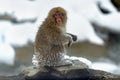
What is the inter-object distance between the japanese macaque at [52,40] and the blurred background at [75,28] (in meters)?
2.47

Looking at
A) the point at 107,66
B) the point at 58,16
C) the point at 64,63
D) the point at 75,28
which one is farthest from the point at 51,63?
the point at 75,28

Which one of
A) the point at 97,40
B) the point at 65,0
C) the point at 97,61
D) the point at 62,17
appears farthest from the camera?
the point at 65,0

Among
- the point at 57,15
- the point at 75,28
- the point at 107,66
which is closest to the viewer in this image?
the point at 57,15

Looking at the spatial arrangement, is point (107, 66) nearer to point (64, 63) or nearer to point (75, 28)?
point (75, 28)

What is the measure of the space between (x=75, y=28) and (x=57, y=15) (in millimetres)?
3595

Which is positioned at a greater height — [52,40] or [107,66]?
[107,66]

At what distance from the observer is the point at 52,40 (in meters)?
3.47

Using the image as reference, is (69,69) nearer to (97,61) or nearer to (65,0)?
(97,61)

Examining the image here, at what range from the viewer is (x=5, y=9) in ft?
22.9

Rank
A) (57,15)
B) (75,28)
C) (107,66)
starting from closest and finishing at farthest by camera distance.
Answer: (57,15) < (107,66) < (75,28)

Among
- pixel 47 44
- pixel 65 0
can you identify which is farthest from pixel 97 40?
pixel 47 44

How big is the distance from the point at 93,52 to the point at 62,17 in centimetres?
320

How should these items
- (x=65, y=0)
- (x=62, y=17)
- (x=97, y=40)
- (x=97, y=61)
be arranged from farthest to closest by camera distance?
1. (x=65, y=0)
2. (x=97, y=40)
3. (x=97, y=61)
4. (x=62, y=17)

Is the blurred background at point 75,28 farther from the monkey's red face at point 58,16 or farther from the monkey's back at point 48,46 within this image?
the monkey's red face at point 58,16
